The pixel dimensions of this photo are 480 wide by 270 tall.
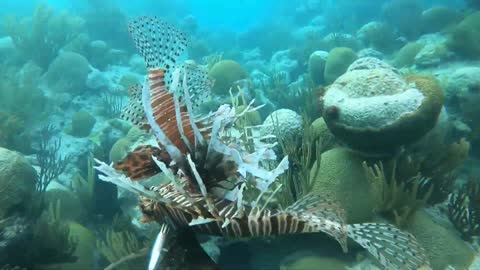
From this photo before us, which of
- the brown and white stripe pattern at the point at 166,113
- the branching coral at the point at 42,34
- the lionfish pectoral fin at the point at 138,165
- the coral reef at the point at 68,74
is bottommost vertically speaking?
the lionfish pectoral fin at the point at 138,165

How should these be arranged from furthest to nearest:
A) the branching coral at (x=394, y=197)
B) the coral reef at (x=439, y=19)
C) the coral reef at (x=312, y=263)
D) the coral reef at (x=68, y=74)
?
the coral reef at (x=439, y=19) → the coral reef at (x=68, y=74) → the branching coral at (x=394, y=197) → the coral reef at (x=312, y=263)

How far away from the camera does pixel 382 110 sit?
3.50 m

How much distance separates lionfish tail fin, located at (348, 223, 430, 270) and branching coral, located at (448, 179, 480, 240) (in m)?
2.59

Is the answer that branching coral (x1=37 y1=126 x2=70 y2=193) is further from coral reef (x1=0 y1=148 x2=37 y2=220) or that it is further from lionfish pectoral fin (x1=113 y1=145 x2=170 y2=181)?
lionfish pectoral fin (x1=113 y1=145 x2=170 y2=181)

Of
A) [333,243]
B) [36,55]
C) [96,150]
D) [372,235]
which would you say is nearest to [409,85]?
[333,243]

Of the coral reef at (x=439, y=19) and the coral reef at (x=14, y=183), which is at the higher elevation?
the coral reef at (x=439, y=19)

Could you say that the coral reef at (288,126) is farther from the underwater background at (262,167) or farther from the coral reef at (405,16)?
the coral reef at (405,16)

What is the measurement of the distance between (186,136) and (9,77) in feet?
33.8

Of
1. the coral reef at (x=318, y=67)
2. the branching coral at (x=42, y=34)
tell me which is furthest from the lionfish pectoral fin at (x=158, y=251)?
the branching coral at (x=42, y=34)

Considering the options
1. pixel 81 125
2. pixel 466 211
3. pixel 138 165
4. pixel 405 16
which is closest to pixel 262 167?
pixel 138 165

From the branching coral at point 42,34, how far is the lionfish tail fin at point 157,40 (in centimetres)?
1078

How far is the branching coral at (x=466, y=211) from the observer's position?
3.79 meters

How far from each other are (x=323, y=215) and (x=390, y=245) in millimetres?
356

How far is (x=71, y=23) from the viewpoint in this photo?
1432 centimetres
